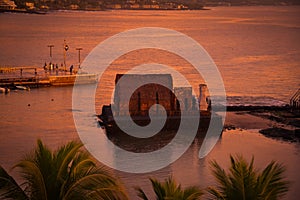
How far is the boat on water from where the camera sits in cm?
2911

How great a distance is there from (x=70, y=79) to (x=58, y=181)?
75.9ft

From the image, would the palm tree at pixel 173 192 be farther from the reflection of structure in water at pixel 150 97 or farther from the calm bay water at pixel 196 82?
the reflection of structure in water at pixel 150 97

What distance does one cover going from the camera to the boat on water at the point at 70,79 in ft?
95.5

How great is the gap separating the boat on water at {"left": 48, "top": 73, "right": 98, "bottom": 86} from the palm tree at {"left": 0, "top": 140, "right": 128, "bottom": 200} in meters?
22.4

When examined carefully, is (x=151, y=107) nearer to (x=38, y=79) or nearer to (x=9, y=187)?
(x=38, y=79)

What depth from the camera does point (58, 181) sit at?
6.63 metres

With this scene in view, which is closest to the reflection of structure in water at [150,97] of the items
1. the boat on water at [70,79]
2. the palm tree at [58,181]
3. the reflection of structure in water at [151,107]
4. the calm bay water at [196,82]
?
the reflection of structure in water at [151,107]

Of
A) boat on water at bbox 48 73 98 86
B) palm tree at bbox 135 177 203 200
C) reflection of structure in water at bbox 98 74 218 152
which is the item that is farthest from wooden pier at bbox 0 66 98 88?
palm tree at bbox 135 177 203 200

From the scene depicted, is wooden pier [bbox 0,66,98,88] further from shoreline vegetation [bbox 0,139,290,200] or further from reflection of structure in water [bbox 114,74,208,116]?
shoreline vegetation [bbox 0,139,290,200]

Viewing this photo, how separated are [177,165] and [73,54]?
31982 millimetres

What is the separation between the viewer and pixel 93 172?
6.80m

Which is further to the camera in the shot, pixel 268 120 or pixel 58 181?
pixel 268 120

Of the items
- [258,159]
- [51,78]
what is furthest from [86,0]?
[258,159]

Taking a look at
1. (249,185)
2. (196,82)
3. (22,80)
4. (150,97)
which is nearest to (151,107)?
(150,97)
